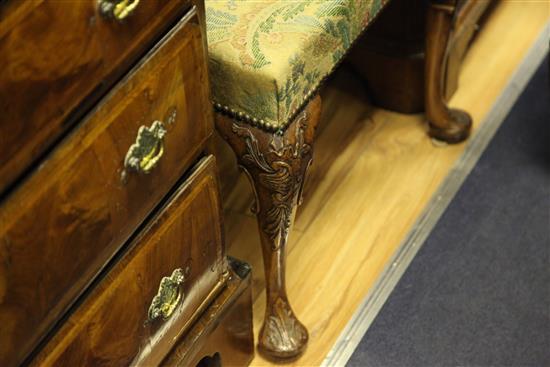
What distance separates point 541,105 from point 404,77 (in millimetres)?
245

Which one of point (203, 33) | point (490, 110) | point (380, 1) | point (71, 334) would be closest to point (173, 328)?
point (71, 334)

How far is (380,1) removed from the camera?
121 cm

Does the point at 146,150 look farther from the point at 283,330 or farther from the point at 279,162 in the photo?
the point at 283,330

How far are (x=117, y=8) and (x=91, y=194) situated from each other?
16 centimetres

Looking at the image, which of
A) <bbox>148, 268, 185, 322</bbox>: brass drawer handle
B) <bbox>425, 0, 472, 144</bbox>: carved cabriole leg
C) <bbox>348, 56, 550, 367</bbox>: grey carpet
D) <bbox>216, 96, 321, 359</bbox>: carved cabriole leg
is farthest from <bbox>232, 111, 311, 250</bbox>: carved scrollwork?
<bbox>425, 0, 472, 144</bbox>: carved cabriole leg

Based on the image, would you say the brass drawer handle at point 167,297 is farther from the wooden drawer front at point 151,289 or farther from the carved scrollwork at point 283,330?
the carved scrollwork at point 283,330

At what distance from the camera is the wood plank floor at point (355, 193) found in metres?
1.38

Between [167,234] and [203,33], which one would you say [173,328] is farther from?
[203,33]

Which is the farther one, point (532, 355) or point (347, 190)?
point (347, 190)

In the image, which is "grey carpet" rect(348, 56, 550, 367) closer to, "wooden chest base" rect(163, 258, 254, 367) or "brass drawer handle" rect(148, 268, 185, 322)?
"wooden chest base" rect(163, 258, 254, 367)

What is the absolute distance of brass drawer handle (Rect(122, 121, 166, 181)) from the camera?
0.85 m

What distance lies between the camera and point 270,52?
1055mm

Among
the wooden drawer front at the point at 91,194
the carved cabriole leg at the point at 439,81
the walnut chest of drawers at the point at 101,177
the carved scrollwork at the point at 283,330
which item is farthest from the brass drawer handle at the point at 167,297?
the carved cabriole leg at the point at 439,81

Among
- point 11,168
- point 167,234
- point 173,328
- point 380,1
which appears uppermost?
point 380,1
